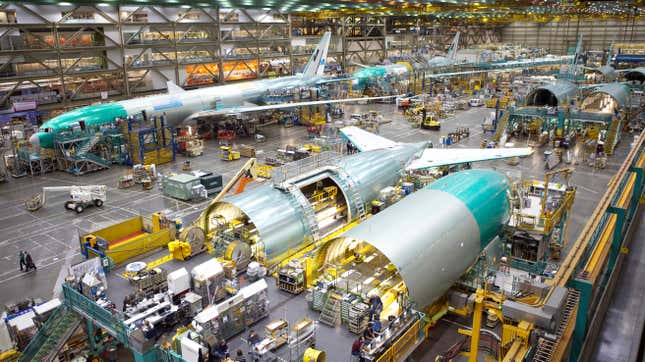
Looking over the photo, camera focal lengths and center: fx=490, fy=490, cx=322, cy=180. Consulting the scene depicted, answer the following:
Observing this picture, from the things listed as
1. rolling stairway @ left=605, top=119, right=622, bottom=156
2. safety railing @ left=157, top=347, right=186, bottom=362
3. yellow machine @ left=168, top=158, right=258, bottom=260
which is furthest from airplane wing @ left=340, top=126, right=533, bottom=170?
rolling stairway @ left=605, top=119, right=622, bottom=156

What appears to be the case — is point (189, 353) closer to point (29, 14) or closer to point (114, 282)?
point (114, 282)

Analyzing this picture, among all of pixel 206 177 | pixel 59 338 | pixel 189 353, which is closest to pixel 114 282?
pixel 59 338

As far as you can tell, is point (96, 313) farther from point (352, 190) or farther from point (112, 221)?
point (112, 221)

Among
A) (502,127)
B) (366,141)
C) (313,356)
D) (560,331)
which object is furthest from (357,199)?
(502,127)

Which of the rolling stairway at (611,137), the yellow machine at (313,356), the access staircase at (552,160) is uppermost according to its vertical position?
the rolling stairway at (611,137)

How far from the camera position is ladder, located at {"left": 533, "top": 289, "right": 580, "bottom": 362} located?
37.7 feet

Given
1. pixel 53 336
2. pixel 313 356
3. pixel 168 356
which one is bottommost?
pixel 53 336

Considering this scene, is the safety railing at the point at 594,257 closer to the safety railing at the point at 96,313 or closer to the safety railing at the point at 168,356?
the safety railing at the point at 168,356

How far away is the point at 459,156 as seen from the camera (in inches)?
1077

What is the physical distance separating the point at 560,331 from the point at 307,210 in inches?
461

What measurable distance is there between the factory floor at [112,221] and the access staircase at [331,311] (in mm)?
283

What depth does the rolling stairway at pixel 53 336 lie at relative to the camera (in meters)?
16.4

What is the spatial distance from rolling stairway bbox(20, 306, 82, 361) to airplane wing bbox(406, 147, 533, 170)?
1766 centimetres

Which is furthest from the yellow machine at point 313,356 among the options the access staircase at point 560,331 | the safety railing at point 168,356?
the access staircase at point 560,331
